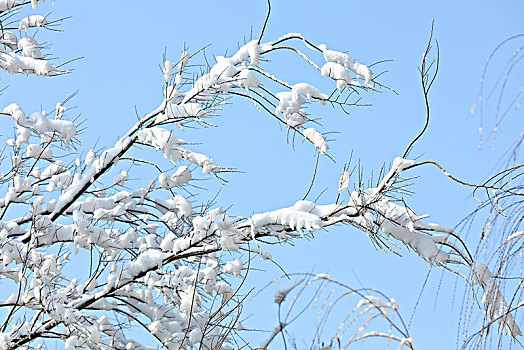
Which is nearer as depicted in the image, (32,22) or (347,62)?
(347,62)

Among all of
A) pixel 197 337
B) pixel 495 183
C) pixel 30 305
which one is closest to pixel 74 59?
pixel 30 305

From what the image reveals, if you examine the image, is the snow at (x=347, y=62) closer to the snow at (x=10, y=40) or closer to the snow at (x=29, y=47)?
the snow at (x=29, y=47)

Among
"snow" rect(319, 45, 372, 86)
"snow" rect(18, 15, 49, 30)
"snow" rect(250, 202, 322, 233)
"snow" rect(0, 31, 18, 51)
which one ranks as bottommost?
"snow" rect(250, 202, 322, 233)

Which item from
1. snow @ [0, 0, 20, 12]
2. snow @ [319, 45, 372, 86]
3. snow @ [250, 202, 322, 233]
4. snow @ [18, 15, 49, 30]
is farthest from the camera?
snow @ [18, 15, 49, 30]

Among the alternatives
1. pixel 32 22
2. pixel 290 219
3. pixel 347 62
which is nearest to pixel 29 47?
pixel 32 22

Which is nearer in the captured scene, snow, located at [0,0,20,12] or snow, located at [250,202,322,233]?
snow, located at [250,202,322,233]

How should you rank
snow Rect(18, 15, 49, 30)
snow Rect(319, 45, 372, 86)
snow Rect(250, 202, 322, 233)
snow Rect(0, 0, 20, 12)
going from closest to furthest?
snow Rect(250, 202, 322, 233) → snow Rect(319, 45, 372, 86) → snow Rect(0, 0, 20, 12) → snow Rect(18, 15, 49, 30)

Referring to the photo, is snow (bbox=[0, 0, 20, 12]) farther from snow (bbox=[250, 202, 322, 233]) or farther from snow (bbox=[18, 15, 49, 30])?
snow (bbox=[250, 202, 322, 233])

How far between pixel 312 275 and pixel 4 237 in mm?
3133

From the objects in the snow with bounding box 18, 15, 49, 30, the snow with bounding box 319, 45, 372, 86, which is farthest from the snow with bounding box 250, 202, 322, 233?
the snow with bounding box 18, 15, 49, 30

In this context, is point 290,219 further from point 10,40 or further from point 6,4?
point 10,40

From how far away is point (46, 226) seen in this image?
5.17 meters

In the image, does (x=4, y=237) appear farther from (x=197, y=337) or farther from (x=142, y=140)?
(x=197, y=337)

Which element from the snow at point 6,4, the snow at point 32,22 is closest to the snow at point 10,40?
the snow at point 32,22
